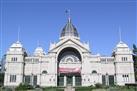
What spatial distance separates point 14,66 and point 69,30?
21.8 meters

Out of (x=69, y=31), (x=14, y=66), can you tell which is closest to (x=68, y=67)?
(x=69, y=31)

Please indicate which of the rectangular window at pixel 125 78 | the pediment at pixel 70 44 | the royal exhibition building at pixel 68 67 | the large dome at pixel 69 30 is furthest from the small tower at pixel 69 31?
the rectangular window at pixel 125 78

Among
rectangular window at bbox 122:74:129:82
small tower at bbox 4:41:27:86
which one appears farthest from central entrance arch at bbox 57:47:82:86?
rectangular window at bbox 122:74:129:82

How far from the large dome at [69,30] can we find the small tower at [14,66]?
15772 mm

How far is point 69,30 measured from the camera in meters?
84.4

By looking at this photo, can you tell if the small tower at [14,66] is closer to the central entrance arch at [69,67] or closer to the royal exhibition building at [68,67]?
the royal exhibition building at [68,67]

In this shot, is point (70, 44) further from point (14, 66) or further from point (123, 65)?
point (14, 66)

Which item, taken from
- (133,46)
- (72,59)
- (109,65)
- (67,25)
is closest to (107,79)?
(109,65)

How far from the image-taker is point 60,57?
7781 centimetres

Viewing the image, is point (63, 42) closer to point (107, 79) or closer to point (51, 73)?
point (51, 73)

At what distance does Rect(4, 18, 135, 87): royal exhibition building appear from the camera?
2869 inches

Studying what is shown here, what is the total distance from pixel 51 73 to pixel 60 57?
21.5ft

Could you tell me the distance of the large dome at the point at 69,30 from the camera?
83.9 meters

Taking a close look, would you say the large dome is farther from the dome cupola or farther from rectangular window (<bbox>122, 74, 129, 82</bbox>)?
rectangular window (<bbox>122, 74, 129, 82</bbox>)
